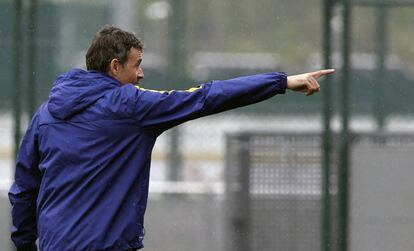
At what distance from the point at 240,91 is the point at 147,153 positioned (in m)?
0.47

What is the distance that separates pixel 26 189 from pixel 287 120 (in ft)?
11.5

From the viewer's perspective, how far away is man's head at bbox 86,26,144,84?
420 cm

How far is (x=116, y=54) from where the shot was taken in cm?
420

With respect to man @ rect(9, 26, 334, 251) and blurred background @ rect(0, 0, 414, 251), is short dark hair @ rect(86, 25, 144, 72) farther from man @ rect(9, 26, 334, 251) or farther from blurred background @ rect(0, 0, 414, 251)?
blurred background @ rect(0, 0, 414, 251)

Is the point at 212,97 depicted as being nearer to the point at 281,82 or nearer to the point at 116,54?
the point at 281,82

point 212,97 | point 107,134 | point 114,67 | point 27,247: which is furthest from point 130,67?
point 27,247

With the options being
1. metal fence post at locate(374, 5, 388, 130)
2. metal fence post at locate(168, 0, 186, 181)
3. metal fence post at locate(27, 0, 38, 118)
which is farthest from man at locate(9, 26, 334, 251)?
metal fence post at locate(168, 0, 186, 181)

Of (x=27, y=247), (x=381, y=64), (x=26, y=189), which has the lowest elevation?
(x=27, y=247)

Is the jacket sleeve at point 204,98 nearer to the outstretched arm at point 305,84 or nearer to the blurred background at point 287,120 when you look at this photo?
the outstretched arm at point 305,84

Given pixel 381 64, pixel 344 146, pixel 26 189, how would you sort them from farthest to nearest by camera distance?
pixel 381 64, pixel 344 146, pixel 26 189

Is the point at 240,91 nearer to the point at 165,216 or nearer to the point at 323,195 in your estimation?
the point at 323,195

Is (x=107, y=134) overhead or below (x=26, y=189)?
overhead

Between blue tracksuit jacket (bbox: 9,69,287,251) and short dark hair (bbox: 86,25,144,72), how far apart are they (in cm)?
5

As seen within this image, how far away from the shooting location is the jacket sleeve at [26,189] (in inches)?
170
